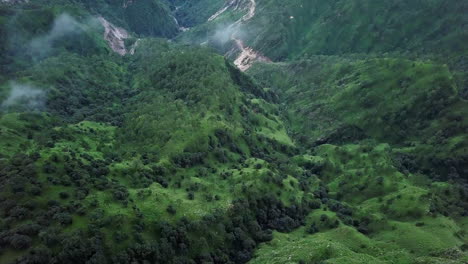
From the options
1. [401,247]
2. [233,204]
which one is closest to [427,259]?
[401,247]

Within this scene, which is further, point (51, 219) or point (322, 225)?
point (322, 225)

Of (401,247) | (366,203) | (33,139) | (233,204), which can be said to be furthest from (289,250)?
(33,139)

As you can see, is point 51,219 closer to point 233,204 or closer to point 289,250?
point 233,204

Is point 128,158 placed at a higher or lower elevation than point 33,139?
lower

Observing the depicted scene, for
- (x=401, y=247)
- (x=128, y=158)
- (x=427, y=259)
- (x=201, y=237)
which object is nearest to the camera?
(x=427, y=259)

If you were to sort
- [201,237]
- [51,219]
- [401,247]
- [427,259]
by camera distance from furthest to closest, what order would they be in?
[401,247] → [201,237] → [427,259] → [51,219]

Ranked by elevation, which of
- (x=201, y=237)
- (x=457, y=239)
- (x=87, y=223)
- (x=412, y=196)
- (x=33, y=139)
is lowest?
(x=457, y=239)

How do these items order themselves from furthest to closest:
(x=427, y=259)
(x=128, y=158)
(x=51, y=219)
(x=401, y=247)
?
1. (x=128, y=158)
2. (x=401, y=247)
3. (x=427, y=259)
4. (x=51, y=219)

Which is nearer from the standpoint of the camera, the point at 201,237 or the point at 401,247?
the point at 201,237

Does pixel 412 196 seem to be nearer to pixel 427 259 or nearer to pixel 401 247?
pixel 401 247
